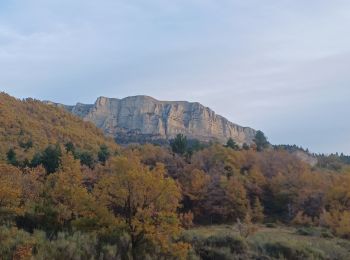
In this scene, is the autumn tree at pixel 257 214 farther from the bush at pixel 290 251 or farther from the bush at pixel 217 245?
the bush at pixel 217 245

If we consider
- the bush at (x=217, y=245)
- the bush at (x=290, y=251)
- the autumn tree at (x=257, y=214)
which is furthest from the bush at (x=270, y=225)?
the bush at (x=217, y=245)

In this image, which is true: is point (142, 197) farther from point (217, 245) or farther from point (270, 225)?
point (270, 225)

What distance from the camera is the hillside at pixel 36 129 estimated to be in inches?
2756

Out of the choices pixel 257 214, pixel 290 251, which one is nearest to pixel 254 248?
pixel 290 251

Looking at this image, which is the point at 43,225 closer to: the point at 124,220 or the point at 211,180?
the point at 124,220

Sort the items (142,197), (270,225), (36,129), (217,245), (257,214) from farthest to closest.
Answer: (36,129), (257,214), (270,225), (217,245), (142,197)

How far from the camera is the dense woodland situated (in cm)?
2533

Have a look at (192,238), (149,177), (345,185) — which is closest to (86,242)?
(149,177)

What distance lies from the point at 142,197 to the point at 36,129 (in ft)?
199

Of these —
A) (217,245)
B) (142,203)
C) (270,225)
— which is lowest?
(217,245)

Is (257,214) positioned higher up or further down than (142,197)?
further down

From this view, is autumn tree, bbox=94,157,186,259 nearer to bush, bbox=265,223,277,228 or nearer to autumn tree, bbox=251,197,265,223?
bush, bbox=265,223,277,228

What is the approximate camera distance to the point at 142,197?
2633cm

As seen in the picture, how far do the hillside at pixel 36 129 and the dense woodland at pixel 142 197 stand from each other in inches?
11.6
